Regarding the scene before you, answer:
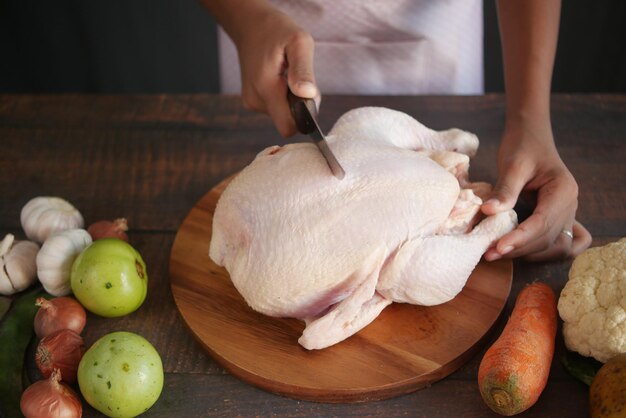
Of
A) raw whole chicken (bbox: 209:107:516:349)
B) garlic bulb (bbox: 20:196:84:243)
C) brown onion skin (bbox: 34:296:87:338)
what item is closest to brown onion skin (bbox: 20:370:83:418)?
brown onion skin (bbox: 34:296:87:338)

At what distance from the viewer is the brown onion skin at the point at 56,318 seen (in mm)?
1563

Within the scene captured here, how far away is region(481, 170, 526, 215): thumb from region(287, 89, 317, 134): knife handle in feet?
1.36

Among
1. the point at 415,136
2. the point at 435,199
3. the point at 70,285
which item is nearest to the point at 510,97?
the point at 415,136

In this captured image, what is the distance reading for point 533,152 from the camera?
175 centimetres

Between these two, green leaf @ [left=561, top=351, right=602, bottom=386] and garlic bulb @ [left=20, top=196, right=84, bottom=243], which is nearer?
green leaf @ [left=561, top=351, right=602, bottom=386]

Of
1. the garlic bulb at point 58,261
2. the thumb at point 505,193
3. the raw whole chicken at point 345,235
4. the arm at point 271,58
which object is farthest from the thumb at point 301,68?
the garlic bulb at point 58,261

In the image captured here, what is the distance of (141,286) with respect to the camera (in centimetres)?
162

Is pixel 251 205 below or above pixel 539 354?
above

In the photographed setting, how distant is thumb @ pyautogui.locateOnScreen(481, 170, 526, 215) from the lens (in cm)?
160

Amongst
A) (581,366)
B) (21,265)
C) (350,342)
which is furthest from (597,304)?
(21,265)

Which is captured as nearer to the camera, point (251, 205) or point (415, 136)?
point (251, 205)

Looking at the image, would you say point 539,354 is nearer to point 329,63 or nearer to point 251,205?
point 251,205

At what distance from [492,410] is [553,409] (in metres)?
0.12

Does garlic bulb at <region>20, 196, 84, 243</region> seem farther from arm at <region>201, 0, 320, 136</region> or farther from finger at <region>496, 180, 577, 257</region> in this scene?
finger at <region>496, 180, 577, 257</region>
